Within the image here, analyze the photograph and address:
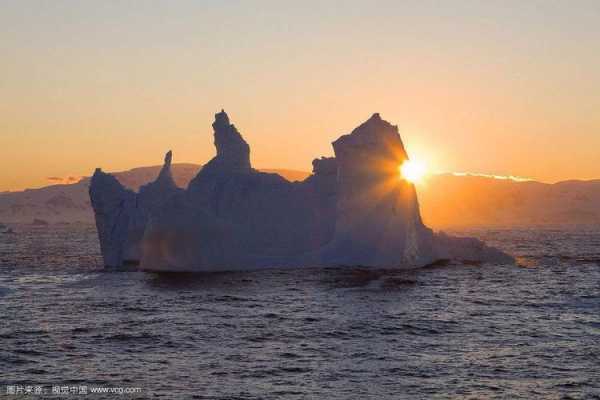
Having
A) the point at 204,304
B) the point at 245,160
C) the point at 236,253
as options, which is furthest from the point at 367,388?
the point at 245,160

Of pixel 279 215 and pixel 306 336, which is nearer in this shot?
pixel 306 336

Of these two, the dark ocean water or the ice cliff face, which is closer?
the dark ocean water

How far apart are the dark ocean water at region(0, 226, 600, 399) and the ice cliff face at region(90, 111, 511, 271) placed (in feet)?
10.4

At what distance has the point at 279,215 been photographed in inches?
2082

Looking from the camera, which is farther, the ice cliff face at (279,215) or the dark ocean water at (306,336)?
the ice cliff face at (279,215)

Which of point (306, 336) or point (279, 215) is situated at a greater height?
point (279, 215)

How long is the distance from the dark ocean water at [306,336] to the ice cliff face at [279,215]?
3158 millimetres

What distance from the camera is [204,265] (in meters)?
49.3

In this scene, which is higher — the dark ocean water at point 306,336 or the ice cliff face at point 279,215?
the ice cliff face at point 279,215

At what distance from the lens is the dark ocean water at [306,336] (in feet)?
65.9

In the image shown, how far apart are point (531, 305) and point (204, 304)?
15.7m

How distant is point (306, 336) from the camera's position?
2686 cm

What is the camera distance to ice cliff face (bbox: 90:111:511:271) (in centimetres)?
4891

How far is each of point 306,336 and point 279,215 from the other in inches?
1038
